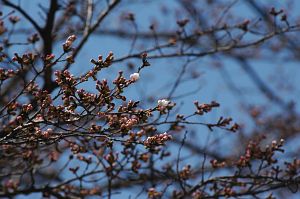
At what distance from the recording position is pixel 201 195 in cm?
424

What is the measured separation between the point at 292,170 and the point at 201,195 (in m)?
0.80

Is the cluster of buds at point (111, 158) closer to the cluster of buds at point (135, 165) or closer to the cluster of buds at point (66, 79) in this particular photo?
the cluster of buds at point (135, 165)

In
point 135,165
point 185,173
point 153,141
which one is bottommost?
point 153,141

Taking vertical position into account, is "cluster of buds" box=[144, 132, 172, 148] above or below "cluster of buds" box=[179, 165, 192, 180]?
below

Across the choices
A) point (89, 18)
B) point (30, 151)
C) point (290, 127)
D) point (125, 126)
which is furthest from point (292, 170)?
point (290, 127)

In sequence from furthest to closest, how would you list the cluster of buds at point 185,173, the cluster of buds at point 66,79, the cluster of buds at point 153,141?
the cluster of buds at point 185,173
the cluster of buds at point 153,141
the cluster of buds at point 66,79

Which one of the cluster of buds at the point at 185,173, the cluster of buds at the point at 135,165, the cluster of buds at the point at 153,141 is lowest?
the cluster of buds at the point at 153,141

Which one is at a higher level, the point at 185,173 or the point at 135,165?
the point at 135,165

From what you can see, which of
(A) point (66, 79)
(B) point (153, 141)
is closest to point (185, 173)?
(B) point (153, 141)

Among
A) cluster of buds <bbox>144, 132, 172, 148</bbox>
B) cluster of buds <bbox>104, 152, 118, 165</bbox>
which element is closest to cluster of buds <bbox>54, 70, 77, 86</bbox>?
cluster of buds <bbox>144, 132, 172, 148</bbox>

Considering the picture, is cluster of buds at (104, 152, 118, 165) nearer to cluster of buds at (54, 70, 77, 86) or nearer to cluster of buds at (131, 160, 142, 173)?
cluster of buds at (131, 160, 142, 173)

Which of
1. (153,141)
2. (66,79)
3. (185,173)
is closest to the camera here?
(66,79)

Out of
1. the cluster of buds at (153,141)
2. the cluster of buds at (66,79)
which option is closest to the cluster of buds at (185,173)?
the cluster of buds at (153,141)

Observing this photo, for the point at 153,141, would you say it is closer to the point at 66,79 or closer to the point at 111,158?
the point at 66,79
